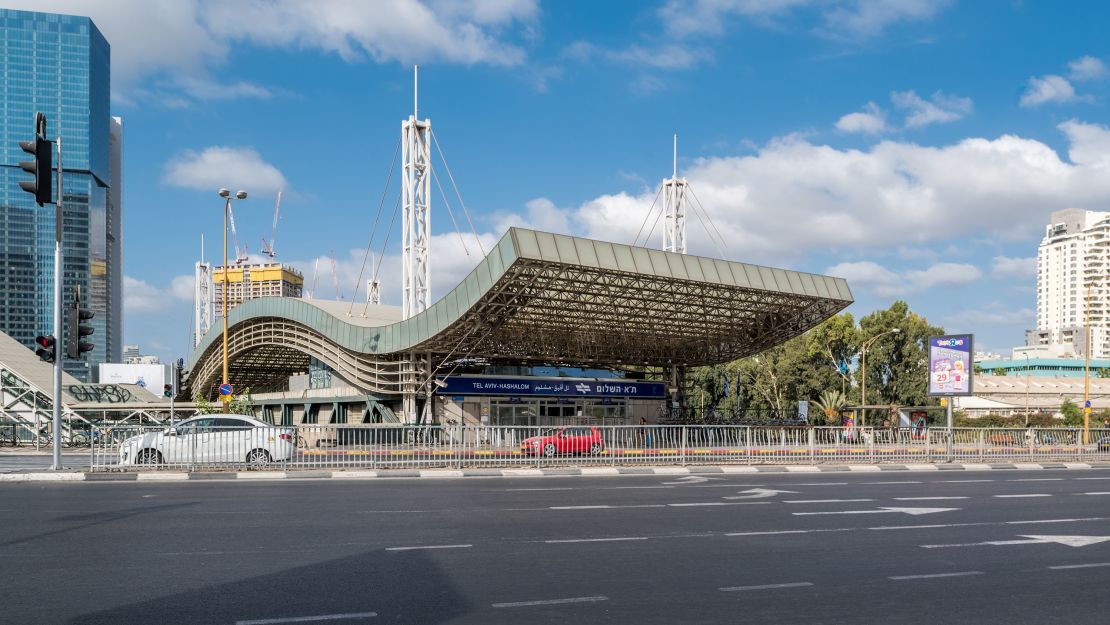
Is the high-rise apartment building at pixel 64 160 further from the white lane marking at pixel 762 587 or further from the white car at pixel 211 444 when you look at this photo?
the white lane marking at pixel 762 587

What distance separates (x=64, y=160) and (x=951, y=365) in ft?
653

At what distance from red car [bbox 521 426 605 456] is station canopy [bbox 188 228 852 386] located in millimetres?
9693

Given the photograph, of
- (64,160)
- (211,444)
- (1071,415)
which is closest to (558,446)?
(211,444)

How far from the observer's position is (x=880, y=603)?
26.3 ft

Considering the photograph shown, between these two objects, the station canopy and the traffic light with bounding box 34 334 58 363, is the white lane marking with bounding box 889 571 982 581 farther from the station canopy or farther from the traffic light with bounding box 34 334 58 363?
the station canopy

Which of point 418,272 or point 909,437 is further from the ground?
point 418,272

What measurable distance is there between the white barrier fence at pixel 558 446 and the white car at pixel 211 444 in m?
0.03

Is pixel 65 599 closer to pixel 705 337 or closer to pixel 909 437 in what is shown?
pixel 909 437

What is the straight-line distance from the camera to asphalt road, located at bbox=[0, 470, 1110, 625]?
7605 mm

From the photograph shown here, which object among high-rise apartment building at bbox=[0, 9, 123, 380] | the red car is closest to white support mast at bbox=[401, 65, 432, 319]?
the red car

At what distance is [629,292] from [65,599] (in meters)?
38.0

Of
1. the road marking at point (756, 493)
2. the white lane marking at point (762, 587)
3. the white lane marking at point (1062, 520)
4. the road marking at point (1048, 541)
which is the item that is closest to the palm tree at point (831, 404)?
the road marking at point (756, 493)

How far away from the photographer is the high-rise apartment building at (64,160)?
565ft

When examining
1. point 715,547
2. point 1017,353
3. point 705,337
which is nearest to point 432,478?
point 715,547
